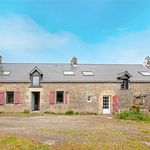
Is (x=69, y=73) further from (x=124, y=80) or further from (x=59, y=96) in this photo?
(x=124, y=80)

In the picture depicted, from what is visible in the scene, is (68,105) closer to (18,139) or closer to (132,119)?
(132,119)

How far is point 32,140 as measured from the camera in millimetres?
10547

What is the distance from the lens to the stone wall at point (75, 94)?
27.5 m

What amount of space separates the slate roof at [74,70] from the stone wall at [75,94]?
587mm

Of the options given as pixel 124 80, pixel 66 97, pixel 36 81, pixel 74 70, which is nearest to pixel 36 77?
pixel 36 81

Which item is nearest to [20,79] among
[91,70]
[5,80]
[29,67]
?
[5,80]

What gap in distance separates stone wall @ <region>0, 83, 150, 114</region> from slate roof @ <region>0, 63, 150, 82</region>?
587 mm

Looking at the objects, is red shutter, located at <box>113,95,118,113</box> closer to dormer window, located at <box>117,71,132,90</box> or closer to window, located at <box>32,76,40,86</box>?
dormer window, located at <box>117,71,132,90</box>

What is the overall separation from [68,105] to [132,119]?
8.94m

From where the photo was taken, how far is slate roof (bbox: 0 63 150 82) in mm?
28203

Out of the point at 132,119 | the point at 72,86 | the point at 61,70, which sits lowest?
the point at 132,119

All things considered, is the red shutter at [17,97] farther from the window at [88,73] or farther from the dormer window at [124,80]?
the dormer window at [124,80]

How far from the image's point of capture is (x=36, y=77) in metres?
28.0

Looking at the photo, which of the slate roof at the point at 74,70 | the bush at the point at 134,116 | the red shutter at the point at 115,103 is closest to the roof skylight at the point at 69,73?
the slate roof at the point at 74,70
